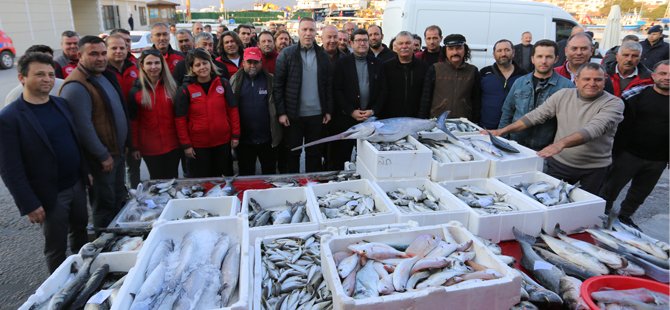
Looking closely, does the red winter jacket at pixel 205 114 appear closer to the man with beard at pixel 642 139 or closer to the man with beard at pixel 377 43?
the man with beard at pixel 377 43

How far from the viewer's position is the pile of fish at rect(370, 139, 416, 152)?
336cm

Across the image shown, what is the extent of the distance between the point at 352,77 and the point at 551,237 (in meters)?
3.20

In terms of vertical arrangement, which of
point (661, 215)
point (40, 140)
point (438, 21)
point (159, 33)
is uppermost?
point (438, 21)

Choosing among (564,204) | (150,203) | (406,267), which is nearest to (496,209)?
(564,204)

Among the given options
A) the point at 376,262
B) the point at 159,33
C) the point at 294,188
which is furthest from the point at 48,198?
the point at 159,33

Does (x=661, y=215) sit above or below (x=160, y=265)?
below

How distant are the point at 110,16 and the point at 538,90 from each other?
126 ft

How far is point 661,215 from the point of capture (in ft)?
16.6

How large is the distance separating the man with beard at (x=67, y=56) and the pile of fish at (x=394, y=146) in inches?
163

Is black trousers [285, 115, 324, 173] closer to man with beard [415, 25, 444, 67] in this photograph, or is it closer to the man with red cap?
the man with red cap

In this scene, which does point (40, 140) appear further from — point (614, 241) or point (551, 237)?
point (614, 241)

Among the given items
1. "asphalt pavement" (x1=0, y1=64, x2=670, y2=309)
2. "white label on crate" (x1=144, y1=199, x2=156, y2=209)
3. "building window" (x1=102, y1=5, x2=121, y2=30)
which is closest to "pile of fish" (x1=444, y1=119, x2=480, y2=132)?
"asphalt pavement" (x1=0, y1=64, x2=670, y2=309)

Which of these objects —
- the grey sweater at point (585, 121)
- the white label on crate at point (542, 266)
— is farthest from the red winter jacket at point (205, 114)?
the white label on crate at point (542, 266)

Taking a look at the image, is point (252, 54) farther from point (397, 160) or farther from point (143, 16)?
point (143, 16)
